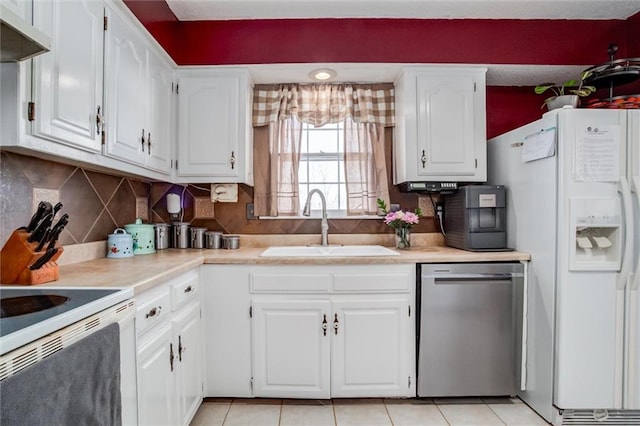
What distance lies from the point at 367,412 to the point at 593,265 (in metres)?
1.50

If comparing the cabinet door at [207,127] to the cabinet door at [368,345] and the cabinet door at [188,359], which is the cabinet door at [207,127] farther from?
the cabinet door at [368,345]

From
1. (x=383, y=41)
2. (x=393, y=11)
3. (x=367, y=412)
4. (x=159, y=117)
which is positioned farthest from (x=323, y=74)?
(x=367, y=412)

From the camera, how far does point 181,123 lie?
7.53 feet

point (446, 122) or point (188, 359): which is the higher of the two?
point (446, 122)

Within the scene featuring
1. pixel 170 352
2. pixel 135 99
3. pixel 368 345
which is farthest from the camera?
pixel 368 345

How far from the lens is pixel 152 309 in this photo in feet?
4.39

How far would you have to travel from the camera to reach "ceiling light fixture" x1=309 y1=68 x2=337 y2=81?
2.41m

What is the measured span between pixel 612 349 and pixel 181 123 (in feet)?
9.64

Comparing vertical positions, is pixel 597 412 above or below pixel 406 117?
below

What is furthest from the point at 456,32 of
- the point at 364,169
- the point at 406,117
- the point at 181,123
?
the point at 181,123

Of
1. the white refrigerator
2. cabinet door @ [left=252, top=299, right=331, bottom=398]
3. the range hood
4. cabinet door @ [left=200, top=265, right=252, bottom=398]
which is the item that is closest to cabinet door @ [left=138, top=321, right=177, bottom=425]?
cabinet door @ [left=200, top=265, right=252, bottom=398]

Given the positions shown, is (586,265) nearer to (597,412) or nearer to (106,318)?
(597,412)

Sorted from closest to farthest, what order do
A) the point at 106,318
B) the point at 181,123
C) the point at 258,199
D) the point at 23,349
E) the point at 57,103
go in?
1. the point at 23,349
2. the point at 106,318
3. the point at 57,103
4. the point at 181,123
5. the point at 258,199

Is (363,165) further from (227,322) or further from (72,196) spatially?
(72,196)
